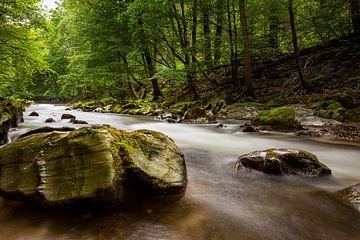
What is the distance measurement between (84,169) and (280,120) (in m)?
6.23

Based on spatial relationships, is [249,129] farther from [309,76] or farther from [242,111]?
[309,76]

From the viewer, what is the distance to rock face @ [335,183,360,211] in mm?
2990

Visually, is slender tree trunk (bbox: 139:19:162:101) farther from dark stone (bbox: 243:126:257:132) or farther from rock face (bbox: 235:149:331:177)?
rock face (bbox: 235:149:331:177)

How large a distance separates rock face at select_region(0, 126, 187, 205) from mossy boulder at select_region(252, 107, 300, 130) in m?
4.93

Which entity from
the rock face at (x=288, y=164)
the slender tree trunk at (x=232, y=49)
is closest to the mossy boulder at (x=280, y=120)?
the rock face at (x=288, y=164)

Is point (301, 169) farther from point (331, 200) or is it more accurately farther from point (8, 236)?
point (8, 236)

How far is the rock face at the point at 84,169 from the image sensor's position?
276 centimetres

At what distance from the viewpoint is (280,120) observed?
765 cm

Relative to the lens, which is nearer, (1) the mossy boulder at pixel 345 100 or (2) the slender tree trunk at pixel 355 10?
(1) the mossy boulder at pixel 345 100

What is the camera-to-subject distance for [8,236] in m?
2.34

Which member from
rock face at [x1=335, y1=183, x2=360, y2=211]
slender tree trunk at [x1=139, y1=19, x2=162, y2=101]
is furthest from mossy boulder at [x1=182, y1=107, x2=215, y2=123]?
rock face at [x1=335, y1=183, x2=360, y2=211]

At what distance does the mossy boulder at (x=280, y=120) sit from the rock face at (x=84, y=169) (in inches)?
194

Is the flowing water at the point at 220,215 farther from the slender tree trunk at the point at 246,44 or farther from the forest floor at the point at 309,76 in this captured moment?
the slender tree trunk at the point at 246,44

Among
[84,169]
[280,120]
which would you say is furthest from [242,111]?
[84,169]
